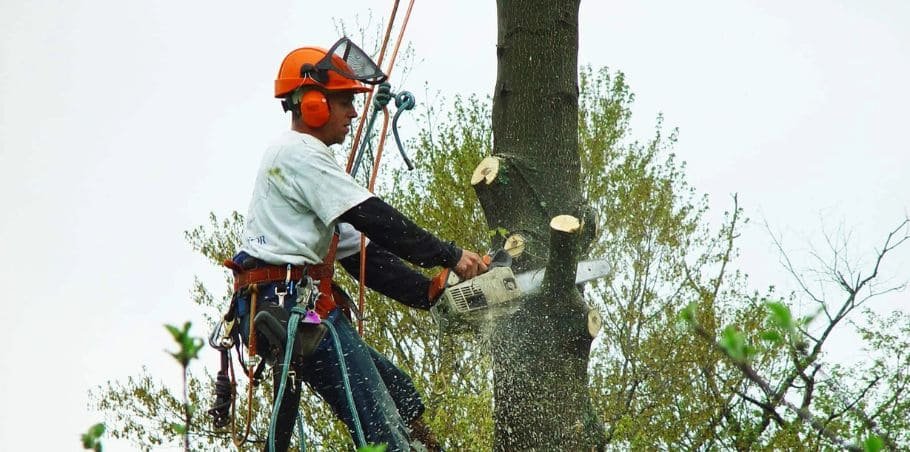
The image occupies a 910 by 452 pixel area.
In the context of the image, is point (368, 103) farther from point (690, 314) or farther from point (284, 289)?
point (690, 314)

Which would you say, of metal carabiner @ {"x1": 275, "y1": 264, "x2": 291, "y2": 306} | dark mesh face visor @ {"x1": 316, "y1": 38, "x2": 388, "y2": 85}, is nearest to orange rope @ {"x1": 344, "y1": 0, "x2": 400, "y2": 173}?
dark mesh face visor @ {"x1": 316, "y1": 38, "x2": 388, "y2": 85}

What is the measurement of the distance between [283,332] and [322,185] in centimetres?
44

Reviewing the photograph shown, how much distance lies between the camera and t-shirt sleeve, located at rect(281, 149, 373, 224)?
3.68 m

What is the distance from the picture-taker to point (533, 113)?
14.9ft

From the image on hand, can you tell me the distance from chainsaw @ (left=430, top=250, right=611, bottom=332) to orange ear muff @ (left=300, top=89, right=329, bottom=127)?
630 millimetres

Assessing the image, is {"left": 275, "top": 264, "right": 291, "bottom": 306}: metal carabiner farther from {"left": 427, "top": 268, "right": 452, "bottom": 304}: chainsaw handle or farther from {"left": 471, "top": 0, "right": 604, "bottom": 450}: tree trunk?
{"left": 471, "top": 0, "right": 604, "bottom": 450}: tree trunk

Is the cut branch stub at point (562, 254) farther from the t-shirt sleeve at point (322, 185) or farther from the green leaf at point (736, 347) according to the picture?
the green leaf at point (736, 347)

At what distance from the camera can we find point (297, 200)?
147 inches

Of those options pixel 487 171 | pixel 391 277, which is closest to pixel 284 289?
pixel 391 277

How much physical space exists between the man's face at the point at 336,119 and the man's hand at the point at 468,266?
0.54 metres

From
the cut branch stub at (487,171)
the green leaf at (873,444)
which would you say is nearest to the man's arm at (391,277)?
the cut branch stub at (487,171)

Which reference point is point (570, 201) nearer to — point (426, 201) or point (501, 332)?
point (501, 332)

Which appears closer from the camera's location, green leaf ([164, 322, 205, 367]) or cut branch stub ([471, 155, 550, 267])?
green leaf ([164, 322, 205, 367])

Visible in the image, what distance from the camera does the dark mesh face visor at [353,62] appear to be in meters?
3.96
